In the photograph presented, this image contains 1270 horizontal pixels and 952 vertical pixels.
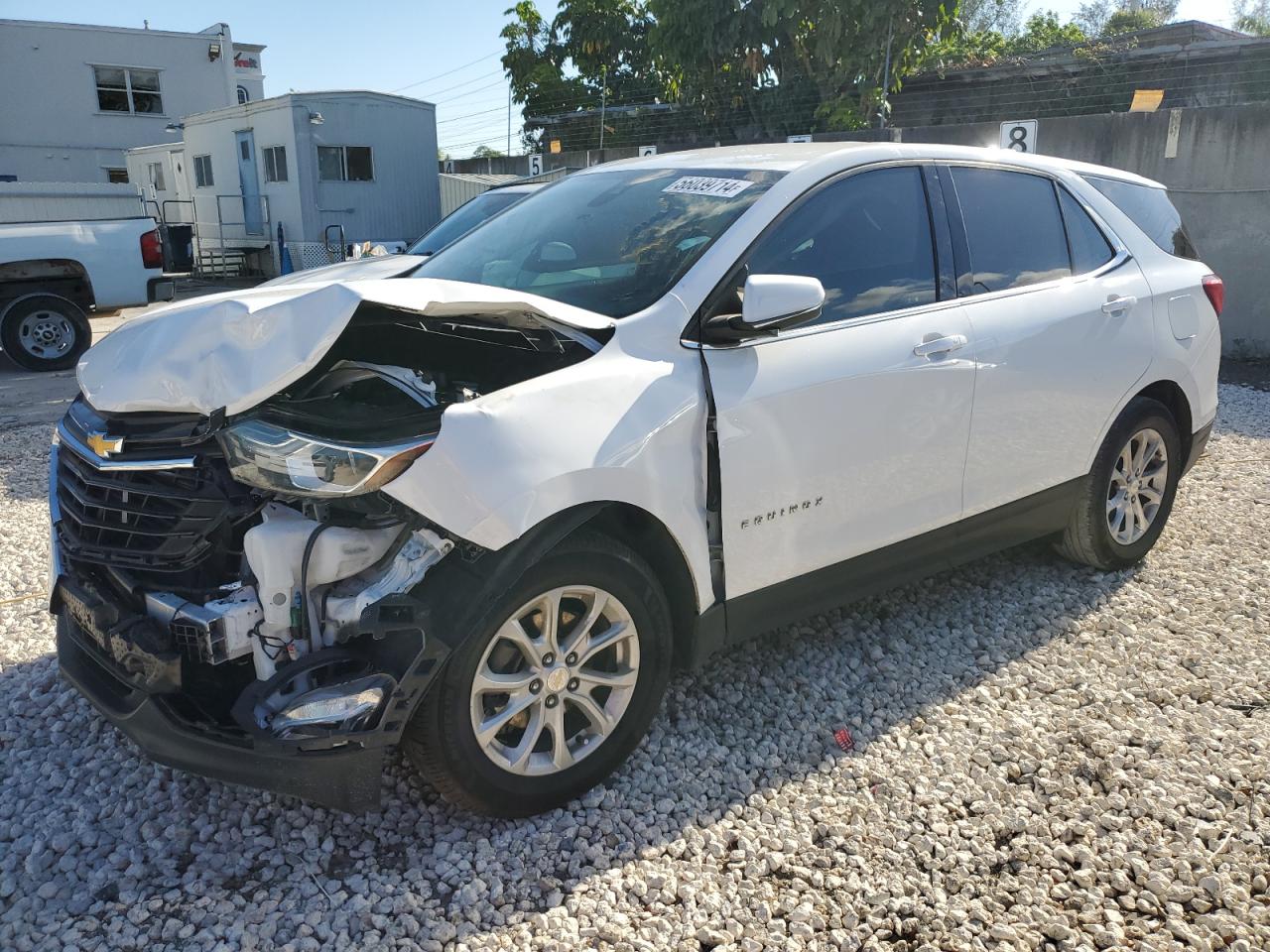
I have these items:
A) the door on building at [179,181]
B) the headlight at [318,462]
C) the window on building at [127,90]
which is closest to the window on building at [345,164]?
the door on building at [179,181]

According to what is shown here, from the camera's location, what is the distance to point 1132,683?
12.0 feet

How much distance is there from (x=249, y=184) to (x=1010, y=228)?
19166 mm

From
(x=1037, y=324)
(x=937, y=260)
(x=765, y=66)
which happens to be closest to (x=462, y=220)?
(x=937, y=260)

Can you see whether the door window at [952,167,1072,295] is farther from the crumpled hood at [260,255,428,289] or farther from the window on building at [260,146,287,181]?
the window on building at [260,146,287,181]

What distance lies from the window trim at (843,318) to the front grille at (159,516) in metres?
1.34

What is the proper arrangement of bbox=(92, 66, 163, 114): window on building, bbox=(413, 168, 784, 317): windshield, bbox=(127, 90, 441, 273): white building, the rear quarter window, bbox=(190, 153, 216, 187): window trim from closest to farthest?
bbox=(413, 168, 784, 317): windshield
the rear quarter window
bbox=(127, 90, 441, 273): white building
bbox=(190, 153, 216, 187): window trim
bbox=(92, 66, 163, 114): window on building

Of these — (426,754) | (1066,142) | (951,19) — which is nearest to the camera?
(426,754)

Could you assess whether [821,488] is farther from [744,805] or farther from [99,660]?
[99,660]

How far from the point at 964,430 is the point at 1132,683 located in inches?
44.9

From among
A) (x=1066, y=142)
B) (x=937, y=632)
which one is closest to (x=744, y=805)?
(x=937, y=632)

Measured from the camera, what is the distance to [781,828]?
284 cm

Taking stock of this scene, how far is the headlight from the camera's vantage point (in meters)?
2.39

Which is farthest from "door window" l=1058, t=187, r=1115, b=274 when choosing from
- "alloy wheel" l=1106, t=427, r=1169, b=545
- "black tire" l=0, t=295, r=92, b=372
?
"black tire" l=0, t=295, r=92, b=372

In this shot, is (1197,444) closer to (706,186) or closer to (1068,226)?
(1068,226)
